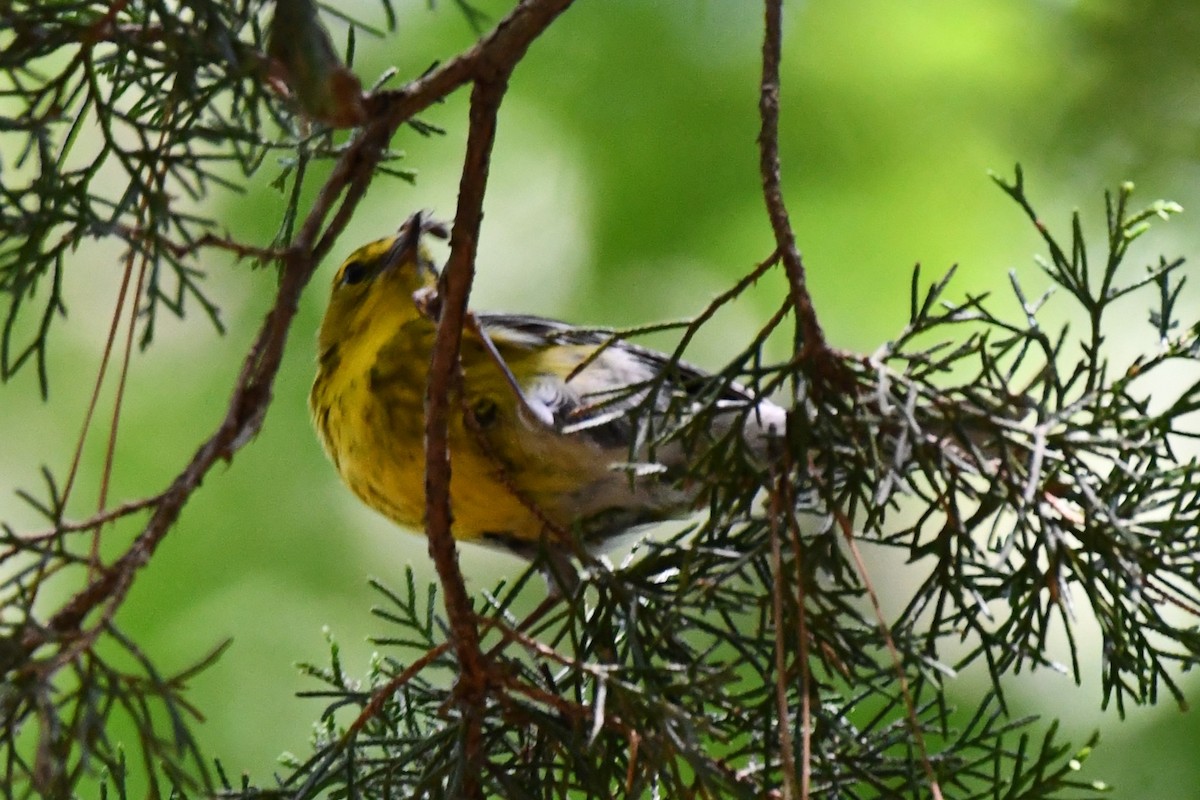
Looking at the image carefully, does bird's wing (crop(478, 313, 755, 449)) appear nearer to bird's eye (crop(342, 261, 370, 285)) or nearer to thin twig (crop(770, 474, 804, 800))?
bird's eye (crop(342, 261, 370, 285))

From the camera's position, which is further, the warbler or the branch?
the warbler

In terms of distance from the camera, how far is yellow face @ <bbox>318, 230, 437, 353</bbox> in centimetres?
164

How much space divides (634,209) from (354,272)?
0.86 metres

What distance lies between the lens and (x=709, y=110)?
8.34 feet

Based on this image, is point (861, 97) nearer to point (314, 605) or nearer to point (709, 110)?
point (709, 110)

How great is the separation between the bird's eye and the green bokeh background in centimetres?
67

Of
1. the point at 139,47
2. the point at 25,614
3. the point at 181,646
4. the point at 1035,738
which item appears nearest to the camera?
the point at 25,614

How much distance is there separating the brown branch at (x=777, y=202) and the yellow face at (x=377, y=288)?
0.73m

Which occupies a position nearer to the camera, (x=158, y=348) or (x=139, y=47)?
(x=139, y=47)

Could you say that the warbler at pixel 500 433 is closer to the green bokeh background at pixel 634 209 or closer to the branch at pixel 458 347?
the branch at pixel 458 347

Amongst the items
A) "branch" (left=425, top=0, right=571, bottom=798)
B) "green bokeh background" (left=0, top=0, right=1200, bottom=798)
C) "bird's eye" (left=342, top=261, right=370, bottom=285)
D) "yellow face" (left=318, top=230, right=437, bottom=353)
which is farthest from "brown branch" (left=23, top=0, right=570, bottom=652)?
"green bokeh background" (left=0, top=0, right=1200, bottom=798)

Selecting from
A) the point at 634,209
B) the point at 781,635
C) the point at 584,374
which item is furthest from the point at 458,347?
the point at 634,209

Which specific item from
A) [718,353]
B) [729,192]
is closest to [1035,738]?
[718,353]

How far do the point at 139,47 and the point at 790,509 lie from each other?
1.66 feet
